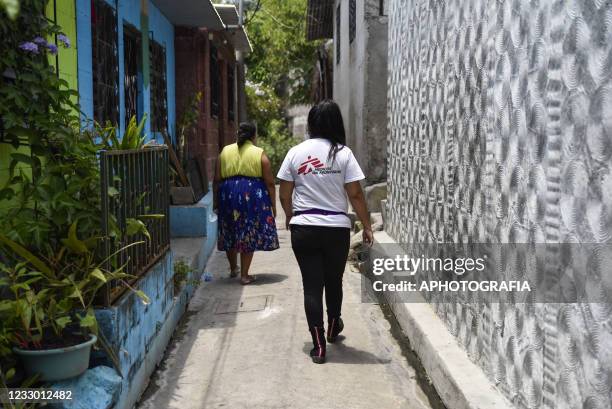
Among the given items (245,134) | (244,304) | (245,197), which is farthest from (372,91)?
(244,304)

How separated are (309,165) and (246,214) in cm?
228

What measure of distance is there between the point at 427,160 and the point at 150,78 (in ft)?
13.9

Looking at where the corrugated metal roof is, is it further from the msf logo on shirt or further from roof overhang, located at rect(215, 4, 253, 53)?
the msf logo on shirt

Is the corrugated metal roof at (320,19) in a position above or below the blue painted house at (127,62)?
above

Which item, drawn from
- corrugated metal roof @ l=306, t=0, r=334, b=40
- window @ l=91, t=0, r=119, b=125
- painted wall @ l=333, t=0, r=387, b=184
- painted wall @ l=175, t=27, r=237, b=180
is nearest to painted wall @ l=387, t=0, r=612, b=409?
window @ l=91, t=0, r=119, b=125

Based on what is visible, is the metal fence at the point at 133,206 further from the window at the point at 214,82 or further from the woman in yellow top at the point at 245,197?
the window at the point at 214,82

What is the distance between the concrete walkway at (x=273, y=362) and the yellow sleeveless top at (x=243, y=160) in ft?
3.78

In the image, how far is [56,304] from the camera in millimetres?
3092

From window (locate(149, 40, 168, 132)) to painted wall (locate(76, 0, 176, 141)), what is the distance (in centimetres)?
12

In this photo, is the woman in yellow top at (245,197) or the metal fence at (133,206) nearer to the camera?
the metal fence at (133,206)

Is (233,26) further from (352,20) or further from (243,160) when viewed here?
(243,160)

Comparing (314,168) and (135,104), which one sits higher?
(135,104)

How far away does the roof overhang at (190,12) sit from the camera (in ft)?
26.8

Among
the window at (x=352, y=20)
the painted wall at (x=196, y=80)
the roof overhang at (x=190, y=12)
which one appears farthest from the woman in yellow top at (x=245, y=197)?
the window at (x=352, y=20)
